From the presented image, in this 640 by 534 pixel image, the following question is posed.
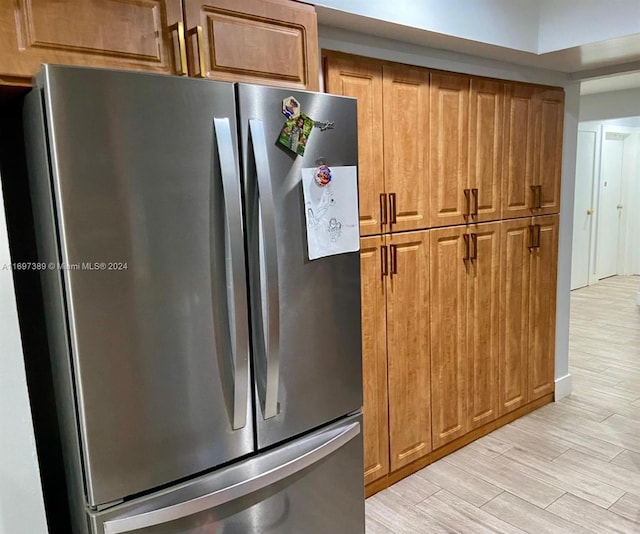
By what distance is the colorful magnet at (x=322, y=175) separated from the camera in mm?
1527

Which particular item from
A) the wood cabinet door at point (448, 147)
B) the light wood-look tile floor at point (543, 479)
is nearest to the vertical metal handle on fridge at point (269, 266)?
the light wood-look tile floor at point (543, 479)

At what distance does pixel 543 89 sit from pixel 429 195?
1146 mm

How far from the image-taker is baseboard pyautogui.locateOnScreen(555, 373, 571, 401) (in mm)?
3478

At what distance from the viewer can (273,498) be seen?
1.51 m

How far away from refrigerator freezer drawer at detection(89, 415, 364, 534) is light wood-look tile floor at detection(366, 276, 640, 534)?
0.69 m

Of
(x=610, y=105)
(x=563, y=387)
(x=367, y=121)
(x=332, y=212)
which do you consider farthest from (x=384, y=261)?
(x=610, y=105)

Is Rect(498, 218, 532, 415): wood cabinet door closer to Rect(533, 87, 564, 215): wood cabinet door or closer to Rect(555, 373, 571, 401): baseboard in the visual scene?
Rect(533, 87, 564, 215): wood cabinet door

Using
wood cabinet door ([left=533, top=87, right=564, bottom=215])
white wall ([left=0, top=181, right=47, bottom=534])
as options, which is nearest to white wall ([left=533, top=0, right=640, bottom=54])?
wood cabinet door ([left=533, top=87, right=564, bottom=215])

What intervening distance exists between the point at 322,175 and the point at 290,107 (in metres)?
0.22

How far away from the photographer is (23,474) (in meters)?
1.28

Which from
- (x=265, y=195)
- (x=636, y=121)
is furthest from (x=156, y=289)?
(x=636, y=121)

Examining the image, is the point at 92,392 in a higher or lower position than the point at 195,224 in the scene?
lower

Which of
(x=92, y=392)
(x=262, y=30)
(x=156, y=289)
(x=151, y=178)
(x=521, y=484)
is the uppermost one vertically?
(x=262, y=30)

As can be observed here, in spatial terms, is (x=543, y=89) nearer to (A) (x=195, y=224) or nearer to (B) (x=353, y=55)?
(B) (x=353, y=55)
